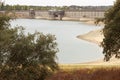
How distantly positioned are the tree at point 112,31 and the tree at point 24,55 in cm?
953

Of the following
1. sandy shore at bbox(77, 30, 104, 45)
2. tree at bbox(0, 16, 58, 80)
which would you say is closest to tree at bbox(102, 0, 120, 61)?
tree at bbox(0, 16, 58, 80)

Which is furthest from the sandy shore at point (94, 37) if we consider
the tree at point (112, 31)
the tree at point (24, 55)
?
the tree at point (24, 55)

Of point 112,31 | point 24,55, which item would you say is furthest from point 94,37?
point 24,55

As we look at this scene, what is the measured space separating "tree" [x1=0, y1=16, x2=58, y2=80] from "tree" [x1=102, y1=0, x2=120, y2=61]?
31.3 feet

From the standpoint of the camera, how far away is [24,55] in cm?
1862

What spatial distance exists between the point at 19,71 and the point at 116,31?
1131 cm

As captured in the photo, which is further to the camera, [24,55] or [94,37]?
[94,37]

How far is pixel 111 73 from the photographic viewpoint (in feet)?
86.0

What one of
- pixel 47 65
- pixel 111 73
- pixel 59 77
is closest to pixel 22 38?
pixel 47 65

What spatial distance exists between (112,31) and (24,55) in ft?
36.4

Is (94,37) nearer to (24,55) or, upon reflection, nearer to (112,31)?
(112,31)

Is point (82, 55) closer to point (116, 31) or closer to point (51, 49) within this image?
point (116, 31)

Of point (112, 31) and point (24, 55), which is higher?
point (24, 55)

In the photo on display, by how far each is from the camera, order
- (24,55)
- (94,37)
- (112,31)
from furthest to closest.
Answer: (94,37)
(112,31)
(24,55)
